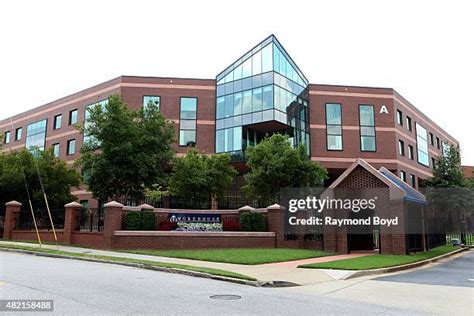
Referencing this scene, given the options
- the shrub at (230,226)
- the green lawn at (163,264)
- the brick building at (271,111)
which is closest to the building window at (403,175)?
the brick building at (271,111)

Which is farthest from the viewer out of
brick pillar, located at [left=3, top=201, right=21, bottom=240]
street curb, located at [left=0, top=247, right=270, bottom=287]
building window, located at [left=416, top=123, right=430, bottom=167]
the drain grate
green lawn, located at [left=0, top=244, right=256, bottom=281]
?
building window, located at [left=416, top=123, right=430, bottom=167]

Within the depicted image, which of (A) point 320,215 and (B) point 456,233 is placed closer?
(A) point 320,215

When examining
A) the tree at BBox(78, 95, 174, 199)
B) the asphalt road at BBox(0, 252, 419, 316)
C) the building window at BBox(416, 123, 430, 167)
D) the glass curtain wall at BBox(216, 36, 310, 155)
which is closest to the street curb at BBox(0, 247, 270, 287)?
the asphalt road at BBox(0, 252, 419, 316)

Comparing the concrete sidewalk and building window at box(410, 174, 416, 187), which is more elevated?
building window at box(410, 174, 416, 187)

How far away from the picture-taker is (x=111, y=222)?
1923 cm

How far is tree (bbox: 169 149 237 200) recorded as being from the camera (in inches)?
1048

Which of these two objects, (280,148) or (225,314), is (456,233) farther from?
(225,314)

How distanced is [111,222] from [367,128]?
99.7 ft

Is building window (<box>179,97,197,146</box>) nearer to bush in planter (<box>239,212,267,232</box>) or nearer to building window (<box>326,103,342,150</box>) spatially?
building window (<box>326,103,342,150</box>)

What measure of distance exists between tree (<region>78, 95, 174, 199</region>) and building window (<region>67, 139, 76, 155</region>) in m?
20.8

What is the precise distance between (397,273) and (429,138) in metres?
43.6

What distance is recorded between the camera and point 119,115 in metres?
24.3

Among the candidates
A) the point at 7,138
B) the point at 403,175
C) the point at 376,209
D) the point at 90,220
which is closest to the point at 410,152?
the point at 403,175

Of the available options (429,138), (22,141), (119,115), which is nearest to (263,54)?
(119,115)
